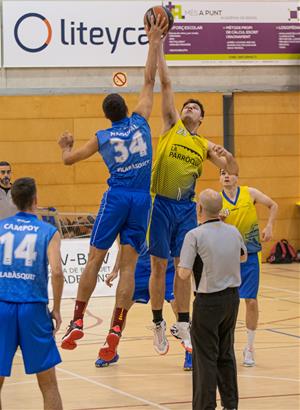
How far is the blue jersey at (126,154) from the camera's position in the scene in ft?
28.0

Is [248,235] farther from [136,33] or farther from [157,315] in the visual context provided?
[136,33]

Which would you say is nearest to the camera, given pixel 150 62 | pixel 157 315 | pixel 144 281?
pixel 150 62

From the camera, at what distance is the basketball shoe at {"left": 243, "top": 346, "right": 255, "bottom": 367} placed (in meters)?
10.1

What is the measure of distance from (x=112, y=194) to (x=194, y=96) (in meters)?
12.3

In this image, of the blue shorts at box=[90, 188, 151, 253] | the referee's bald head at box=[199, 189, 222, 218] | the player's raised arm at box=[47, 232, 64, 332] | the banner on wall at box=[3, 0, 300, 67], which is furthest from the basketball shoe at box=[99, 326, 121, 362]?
the banner on wall at box=[3, 0, 300, 67]

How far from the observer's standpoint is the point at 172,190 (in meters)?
9.37

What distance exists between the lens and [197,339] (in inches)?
284

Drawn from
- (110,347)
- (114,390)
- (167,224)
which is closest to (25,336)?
(110,347)

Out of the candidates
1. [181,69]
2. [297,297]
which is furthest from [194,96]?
→ [297,297]

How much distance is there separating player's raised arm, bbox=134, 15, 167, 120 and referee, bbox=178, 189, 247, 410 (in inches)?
74.6

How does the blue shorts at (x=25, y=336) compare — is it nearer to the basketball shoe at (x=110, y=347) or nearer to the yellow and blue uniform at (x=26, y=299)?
the yellow and blue uniform at (x=26, y=299)

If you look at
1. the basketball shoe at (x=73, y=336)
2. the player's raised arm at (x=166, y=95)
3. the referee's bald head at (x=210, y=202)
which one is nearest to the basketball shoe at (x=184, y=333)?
the basketball shoe at (x=73, y=336)

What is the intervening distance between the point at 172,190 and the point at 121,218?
98cm

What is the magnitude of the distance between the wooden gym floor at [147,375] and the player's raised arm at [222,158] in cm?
209
